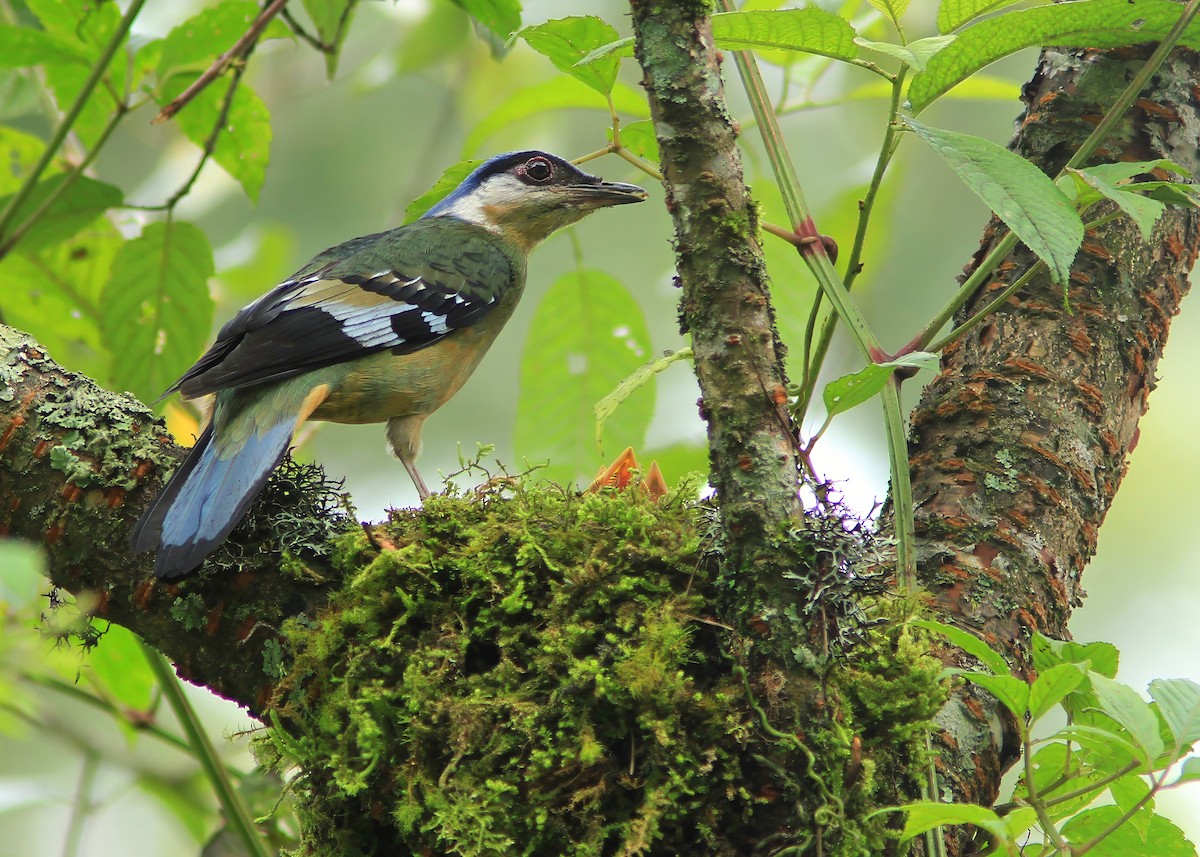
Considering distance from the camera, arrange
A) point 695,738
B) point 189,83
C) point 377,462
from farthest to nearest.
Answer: point 377,462
point 189,83
point 695,738

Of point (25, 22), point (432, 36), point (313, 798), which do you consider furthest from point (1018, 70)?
point (313, 798)

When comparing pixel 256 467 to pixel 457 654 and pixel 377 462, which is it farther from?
pixel 377 462

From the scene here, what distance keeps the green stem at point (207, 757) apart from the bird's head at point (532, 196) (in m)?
2.43

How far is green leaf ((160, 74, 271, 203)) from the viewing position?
11.6ft

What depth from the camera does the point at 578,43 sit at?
2.64 m

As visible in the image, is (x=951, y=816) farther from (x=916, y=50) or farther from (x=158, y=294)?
(x=158, y=294)

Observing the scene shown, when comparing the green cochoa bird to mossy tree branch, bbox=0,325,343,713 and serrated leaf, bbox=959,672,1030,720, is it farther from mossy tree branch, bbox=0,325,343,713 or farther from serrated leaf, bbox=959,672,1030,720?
serrated leaf, bbox=959,672,1030,720

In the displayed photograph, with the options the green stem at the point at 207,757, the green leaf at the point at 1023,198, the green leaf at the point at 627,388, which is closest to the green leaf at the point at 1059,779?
the green leaf at the point at 1023,198

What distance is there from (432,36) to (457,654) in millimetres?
4037

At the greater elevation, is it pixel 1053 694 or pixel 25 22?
pixel 25 22

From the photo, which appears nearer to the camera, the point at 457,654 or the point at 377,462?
the point at 457,654

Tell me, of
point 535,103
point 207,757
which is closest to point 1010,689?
point 207,757

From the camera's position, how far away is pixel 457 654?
2.23 m

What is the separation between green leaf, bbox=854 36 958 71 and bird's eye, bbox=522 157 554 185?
2951mm
